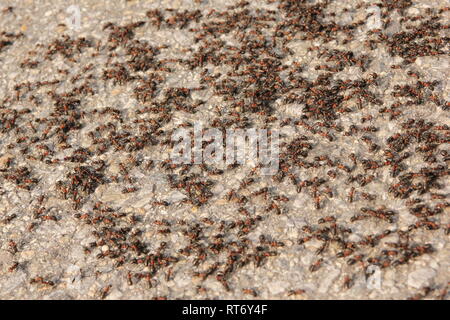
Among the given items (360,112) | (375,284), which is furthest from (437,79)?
(375,284)

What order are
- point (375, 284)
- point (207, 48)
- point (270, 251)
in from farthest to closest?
point (207, 48) → point (270, 251) → point (375, 284)

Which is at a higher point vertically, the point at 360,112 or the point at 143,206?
the point at 360,112

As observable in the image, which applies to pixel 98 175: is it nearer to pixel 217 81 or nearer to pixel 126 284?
pixel 126 284

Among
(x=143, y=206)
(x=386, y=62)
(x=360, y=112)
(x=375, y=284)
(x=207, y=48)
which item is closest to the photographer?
(x=375, y=284)
